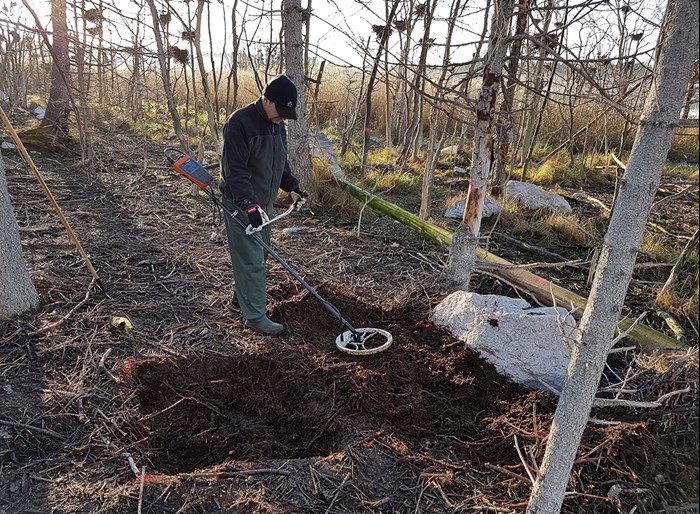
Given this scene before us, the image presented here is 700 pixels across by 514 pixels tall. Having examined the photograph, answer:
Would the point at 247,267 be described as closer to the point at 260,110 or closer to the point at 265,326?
the point at 265,326

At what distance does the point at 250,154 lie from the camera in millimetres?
3490

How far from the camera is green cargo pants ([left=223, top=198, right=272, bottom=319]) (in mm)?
3594

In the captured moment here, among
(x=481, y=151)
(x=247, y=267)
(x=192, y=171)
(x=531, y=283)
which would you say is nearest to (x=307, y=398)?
(x=247, y=267)

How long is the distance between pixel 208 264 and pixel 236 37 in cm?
467

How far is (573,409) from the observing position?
1.80 metres

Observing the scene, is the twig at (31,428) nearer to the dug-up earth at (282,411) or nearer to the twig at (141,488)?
the dug-up earth at (282,411)

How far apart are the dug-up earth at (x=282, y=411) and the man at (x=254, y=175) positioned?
0.27 metres

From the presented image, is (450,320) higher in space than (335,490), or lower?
higher

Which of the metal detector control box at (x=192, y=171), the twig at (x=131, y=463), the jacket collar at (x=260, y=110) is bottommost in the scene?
the twig at (x=131, y=463)

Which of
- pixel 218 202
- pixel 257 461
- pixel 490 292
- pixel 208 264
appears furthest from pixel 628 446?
pixel 208 264

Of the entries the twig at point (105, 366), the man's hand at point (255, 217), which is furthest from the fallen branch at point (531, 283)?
the twig at point (105, 366)

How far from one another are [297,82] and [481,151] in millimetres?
3070

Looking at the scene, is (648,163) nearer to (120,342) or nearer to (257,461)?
(257,461)

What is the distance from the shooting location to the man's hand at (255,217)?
11.0 feet
